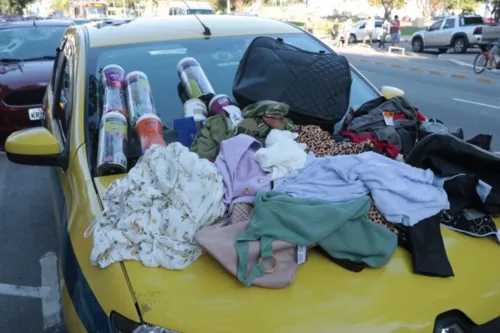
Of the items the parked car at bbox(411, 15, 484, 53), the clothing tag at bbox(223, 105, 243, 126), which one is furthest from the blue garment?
the parked car at bbox(411, 15, 484, 53)

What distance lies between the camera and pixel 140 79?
126 inches

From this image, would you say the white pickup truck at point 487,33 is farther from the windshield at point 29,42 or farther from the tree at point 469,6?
the tree at point 469,6

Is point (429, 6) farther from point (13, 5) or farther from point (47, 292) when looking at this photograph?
point (47, 292)

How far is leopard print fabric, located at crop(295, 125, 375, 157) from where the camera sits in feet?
8.34

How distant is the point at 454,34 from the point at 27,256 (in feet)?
79.3

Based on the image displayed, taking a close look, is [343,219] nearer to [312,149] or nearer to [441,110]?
[312,149]

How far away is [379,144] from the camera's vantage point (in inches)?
105

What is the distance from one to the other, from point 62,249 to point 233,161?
928 millimetres

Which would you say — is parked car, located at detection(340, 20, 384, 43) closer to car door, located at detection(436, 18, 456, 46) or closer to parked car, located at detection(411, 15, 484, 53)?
parked car, located at detection(411, 15, 484, 53)

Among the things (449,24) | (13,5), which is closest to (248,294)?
(449,24)

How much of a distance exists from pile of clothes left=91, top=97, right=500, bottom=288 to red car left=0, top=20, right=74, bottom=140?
5431mm

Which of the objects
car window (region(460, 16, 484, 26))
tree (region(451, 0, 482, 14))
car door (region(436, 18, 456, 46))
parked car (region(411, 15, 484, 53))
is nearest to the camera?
parked car (region(411, 15, 484, 53))

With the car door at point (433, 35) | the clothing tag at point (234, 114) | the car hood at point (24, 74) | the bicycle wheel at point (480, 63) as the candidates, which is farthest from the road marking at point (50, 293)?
the car door at point (433, 35)

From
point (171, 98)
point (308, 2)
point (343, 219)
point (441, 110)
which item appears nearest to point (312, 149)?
point (343, 219)
